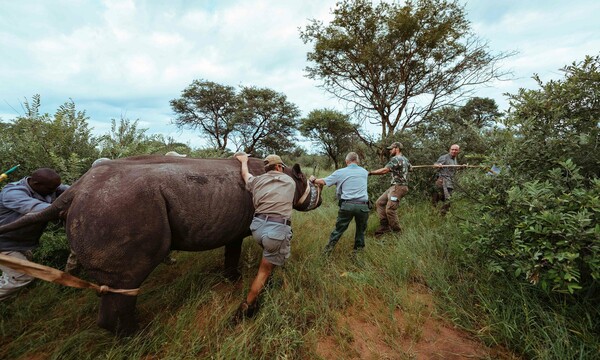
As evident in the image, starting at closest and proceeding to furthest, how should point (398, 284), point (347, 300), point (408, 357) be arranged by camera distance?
1. point (408, 357)
2. point (347, 300)
3. point (398, 284)

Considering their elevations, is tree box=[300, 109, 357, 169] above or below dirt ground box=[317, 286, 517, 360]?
above

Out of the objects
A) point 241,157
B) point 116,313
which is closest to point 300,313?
point 116,313

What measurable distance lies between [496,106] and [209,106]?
89.0 ft

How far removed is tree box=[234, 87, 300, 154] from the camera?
21438mm

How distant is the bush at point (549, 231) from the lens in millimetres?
1808

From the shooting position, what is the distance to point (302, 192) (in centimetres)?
352

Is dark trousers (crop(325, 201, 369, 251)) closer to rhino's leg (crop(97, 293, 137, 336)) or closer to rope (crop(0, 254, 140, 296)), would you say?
rhino's leg (crop(97, 293, 137, 336))

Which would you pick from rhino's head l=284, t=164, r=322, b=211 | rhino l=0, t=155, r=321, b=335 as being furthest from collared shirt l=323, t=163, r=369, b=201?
rhino l=0, t=155, r=321, b=335

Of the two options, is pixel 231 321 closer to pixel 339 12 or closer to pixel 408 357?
pixel 408 357

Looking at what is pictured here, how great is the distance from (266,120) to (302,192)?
64.8ft

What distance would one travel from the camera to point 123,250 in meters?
2.02

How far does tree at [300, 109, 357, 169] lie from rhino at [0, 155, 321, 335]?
18.0m

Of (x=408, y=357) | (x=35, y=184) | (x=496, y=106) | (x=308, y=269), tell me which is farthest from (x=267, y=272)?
(x=496, y=106)

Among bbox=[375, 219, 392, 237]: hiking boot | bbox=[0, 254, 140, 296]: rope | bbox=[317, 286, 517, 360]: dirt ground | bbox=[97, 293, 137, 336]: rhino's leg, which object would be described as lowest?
bbox=[317, 286, 517, 360]: dirt ground
